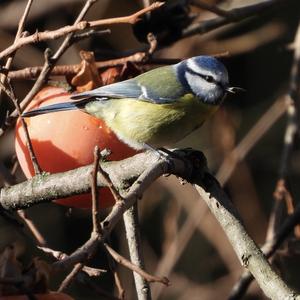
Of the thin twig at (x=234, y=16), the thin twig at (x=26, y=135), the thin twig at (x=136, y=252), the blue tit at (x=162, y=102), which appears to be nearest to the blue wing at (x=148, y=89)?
the blue tit at (x=162, y=102)

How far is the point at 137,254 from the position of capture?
1.49m

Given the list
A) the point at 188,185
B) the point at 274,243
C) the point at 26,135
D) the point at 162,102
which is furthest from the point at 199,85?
the point at 188,185

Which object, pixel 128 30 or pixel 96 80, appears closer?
pixel 96 80

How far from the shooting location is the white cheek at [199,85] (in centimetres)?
216

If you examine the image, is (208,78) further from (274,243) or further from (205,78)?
(274,243)

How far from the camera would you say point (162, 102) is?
2.08 meters

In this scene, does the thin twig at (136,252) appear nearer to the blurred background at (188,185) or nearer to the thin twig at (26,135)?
the thin twig at (26,135)

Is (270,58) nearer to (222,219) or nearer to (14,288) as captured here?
(222,219)

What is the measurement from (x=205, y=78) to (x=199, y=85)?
0.04m

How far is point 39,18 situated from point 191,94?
1515 millimetres

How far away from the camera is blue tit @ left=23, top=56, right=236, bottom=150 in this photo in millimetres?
1911

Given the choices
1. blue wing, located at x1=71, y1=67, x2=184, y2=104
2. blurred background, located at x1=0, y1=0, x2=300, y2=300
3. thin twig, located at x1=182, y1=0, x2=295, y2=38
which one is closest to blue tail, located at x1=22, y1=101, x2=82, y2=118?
blue wing, located at x1=71, y1=67, x2=184, y2=104

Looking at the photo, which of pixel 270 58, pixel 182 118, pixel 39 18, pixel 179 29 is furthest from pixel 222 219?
pixel 270 58

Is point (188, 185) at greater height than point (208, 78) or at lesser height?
lesser
